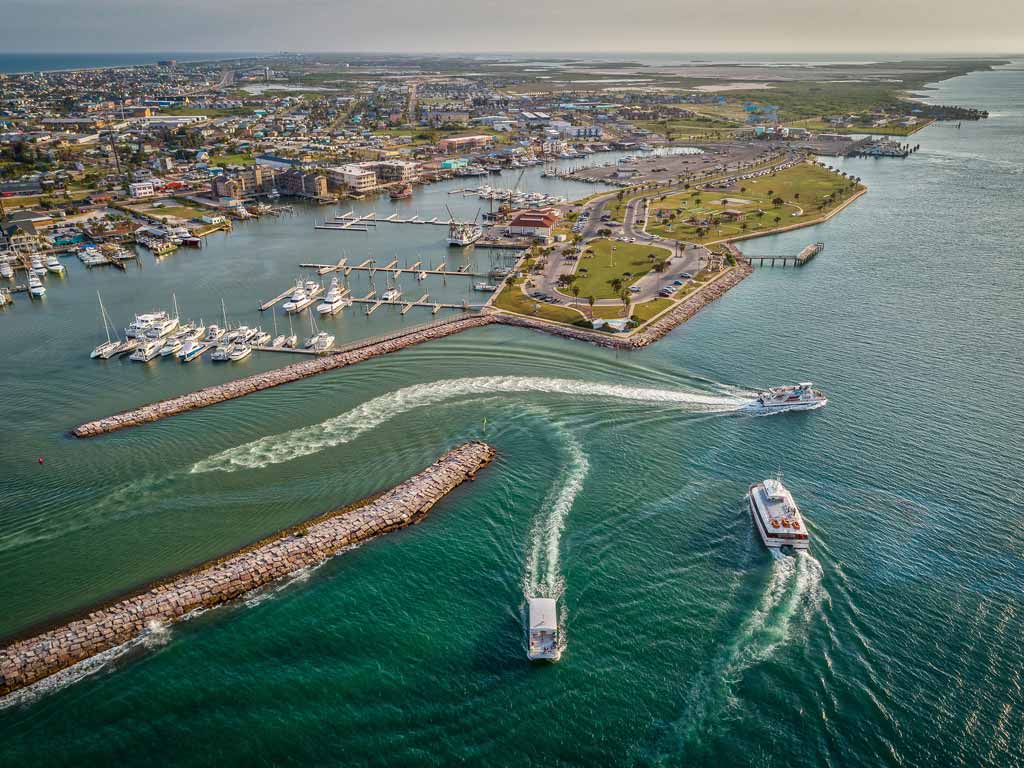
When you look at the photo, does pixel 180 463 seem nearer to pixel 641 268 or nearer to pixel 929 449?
pixel 929 449

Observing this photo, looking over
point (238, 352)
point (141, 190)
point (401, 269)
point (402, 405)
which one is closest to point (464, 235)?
point (401, 269)

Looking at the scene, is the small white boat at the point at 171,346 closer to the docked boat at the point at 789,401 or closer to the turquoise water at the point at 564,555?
the turquoise water at the point at 564,555

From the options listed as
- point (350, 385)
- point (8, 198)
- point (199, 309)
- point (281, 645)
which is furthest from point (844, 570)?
point (8, 198)

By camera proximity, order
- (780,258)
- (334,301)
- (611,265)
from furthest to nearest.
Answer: (780,258)
(611,265)
(334,301)

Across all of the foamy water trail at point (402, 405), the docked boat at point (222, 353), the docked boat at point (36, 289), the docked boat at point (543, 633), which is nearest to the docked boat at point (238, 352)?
the docked boat at point (222, 353)

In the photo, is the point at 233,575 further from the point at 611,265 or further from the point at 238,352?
the point at 611,265

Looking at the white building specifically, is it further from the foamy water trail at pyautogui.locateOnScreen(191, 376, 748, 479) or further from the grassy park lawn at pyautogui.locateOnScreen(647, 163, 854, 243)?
the foamy water trail at pyautogui.locateOnScreen(191, 376, 748, 479)
